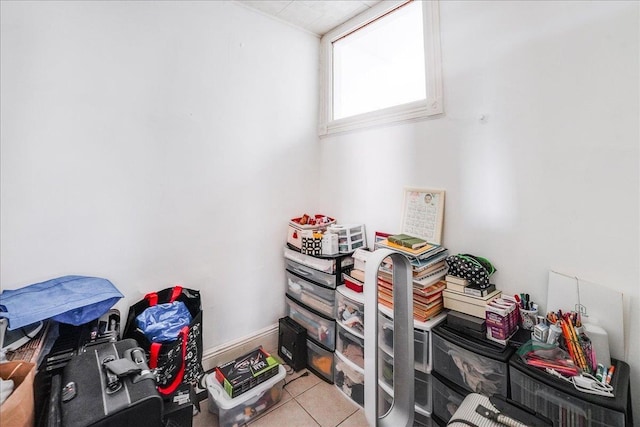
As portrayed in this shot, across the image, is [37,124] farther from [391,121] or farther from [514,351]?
[514,351]

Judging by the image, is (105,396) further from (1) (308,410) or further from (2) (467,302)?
(2) (467,302)

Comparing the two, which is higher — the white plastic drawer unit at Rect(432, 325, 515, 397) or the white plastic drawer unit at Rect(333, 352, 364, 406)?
the white plastic drawer unit at Rect(432, 325, 515, 397)

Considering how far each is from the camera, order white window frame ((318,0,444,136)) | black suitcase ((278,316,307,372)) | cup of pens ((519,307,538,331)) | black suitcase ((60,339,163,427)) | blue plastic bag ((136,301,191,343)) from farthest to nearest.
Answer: black suitcase ((278,316,307,372)), white window frame ((318,0,444,136)), blue plastic bag ((136,301,191,343)), cup of pens ((519,307,538,331)), black suitcase ((60,339,163,427))

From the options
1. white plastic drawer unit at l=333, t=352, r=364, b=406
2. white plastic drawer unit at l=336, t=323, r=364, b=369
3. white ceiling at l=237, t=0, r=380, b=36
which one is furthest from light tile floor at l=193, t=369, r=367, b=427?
white ceiling at l=237, t=0, r=380, b=36

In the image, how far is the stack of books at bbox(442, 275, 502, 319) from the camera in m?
1.30

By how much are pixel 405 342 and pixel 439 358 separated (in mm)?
600

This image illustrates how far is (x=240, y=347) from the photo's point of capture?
1982mm

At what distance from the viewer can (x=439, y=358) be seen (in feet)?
4.35

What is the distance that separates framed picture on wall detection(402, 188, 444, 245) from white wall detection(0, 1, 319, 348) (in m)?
0.88

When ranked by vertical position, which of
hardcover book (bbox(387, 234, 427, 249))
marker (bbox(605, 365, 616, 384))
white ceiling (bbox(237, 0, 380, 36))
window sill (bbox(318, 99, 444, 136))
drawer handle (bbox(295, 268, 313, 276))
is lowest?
marker (bbox(605, 365, 616, 384))

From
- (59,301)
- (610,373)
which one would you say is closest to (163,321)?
(59,301)

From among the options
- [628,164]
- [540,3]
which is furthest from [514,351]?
[540,3]

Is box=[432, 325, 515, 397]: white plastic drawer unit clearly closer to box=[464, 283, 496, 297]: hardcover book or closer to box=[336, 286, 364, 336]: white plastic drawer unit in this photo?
box=[464, 283, 496, 297]: hardcover book

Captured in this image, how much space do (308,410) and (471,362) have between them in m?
0.97
